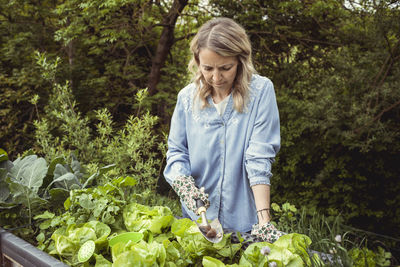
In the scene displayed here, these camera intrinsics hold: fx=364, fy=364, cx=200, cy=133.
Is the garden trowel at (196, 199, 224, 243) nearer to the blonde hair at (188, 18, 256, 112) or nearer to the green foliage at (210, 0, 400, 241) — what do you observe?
the blonde hair at (188, 18, 256, 112)

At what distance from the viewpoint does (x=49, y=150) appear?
3.30 meters

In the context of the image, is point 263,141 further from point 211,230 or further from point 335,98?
point 335,98

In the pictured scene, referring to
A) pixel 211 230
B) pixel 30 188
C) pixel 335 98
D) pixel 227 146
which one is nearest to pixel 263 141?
pixel 227 146

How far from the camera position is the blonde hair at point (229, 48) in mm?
1637

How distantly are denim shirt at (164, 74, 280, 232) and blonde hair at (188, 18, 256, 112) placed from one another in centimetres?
4

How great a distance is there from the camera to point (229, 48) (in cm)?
164

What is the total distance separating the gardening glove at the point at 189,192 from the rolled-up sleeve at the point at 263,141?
228 mm

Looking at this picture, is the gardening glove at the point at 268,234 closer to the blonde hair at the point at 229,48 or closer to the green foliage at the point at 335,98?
the blonde hair at the point at 229,48

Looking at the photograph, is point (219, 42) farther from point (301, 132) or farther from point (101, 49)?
point (101, 49)

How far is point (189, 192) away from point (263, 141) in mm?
416

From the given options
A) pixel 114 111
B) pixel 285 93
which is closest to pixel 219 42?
pixel 285 93

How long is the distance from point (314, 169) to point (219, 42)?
11.6 ft

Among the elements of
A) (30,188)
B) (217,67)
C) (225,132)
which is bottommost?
(30,188)

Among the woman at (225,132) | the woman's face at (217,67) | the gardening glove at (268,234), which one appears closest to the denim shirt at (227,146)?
the woman at (225,132)
